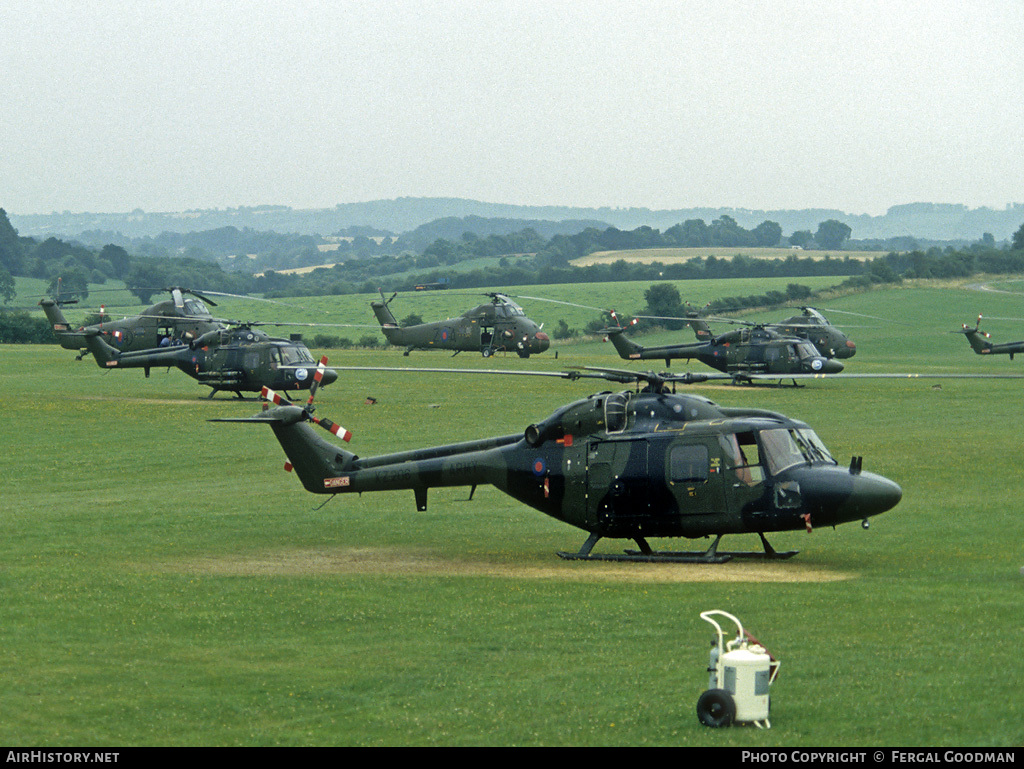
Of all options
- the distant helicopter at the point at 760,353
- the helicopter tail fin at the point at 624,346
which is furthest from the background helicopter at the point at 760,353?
the helicopter tail fin at the point at 624,346

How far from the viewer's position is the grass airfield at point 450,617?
44.8ft

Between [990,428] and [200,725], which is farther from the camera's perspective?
Result: [990,428]

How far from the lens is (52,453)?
4188 cm

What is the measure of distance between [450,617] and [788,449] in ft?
22.5

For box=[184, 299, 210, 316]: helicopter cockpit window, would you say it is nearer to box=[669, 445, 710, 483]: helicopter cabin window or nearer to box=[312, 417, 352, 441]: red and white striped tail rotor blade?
box=[312, 417, 352, 441]: red and white striped tail rotor blade

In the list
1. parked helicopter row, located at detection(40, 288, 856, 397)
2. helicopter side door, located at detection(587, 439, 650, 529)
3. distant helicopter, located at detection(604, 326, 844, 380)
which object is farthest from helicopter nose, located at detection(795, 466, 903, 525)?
distant helicopter, located at detection(604, 326, 844, 380)

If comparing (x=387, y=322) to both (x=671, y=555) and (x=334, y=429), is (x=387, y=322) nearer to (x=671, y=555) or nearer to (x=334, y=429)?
(x=334, y=429)

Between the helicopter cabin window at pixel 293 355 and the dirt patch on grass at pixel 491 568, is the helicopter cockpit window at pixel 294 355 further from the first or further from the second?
the dirt patch on grass at pixel 491 568

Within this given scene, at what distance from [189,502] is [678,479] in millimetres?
13510

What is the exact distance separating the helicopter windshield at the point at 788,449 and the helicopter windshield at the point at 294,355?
3657cm

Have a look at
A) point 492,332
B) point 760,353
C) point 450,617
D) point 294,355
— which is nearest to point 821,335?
point 760,353

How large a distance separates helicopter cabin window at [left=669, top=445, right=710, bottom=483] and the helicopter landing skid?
4.03 ft

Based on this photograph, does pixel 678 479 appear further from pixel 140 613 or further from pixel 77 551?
pixel 77 551

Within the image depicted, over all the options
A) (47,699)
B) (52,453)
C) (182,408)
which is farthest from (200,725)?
(182,408)
